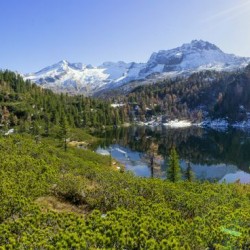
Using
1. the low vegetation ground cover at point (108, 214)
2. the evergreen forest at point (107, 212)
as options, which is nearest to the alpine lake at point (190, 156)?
the evergreen forest at point (107, 212)

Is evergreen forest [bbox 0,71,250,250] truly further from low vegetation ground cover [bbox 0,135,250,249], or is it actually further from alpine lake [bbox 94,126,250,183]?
alpine lake [bbox 94,126,250,183]

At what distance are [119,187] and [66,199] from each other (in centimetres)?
560

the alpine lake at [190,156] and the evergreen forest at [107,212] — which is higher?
the evergreen forest at [107,212]

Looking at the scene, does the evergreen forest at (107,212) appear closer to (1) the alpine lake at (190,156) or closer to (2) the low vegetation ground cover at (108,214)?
(2) the low vegetation ground cover at (108,214)

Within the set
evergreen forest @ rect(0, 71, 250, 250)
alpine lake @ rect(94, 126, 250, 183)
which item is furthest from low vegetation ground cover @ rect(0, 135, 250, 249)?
alpine lake @ rect(94, 126, 250, 183)

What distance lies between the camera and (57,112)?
19650cm

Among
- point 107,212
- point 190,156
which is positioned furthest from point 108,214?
point 190,156

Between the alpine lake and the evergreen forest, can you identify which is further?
the alpine lake

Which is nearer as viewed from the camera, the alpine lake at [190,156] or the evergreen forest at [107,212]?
the evergreen forest at [107,212]

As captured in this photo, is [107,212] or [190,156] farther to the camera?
[190,156]

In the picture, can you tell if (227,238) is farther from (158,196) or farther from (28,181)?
(28,181)

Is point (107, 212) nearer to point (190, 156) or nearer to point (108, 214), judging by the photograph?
point (108, 214)

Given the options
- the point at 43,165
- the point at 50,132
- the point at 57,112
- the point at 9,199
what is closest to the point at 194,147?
the point at 50,132

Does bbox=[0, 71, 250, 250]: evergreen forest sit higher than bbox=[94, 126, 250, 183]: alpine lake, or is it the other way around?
bbox=[0, 71, 250, 250]: evergreen forest
